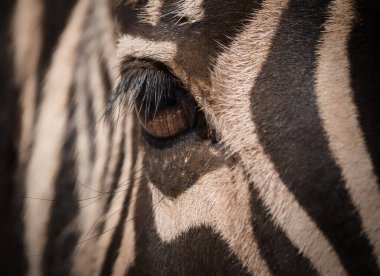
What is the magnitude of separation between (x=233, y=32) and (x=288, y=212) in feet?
1.54

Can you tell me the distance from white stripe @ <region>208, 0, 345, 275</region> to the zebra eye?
0.08 meters

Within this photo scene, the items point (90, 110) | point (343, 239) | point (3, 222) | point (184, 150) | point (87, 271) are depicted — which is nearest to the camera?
point (343, 239)

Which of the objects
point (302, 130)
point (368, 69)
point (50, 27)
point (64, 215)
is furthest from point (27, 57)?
point (368, 69)

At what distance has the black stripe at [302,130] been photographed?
107 centimetres

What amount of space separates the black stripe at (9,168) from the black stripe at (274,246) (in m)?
1.35

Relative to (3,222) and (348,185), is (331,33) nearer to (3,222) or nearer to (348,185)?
(348,185)

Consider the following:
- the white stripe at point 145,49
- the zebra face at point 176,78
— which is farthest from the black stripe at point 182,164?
the white stripe at point 145,49

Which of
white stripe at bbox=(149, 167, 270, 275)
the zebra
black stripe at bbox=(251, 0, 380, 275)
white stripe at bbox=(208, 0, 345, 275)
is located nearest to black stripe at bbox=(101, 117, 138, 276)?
the zebra

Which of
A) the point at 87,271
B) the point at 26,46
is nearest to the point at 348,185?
the point at 87,271

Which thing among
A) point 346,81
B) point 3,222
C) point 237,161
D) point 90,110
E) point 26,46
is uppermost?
point 346,81

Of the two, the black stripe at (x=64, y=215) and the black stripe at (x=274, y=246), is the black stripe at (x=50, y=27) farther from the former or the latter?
the black stripe at (x=274, y=246)

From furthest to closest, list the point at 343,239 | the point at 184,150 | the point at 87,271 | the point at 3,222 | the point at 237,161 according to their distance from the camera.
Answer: the point at 3,222 → the point at 87,271 → the point at 184,150 → the point at 237,161 → the point at 343,239

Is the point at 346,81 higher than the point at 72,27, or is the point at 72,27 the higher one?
the point at 346,81

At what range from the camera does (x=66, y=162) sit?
2.08 m
